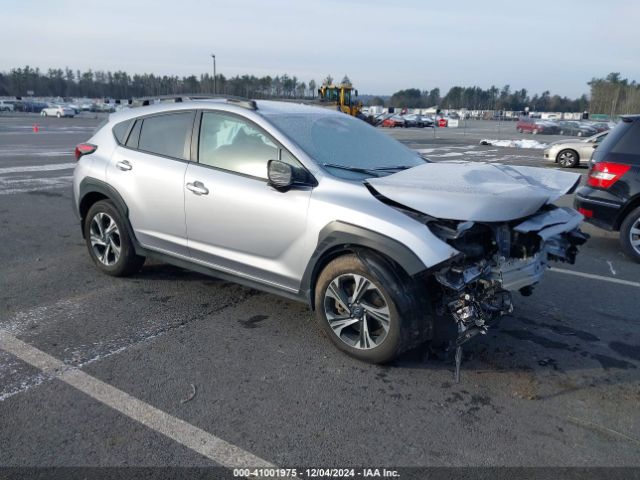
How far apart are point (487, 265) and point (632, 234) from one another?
4.11 m

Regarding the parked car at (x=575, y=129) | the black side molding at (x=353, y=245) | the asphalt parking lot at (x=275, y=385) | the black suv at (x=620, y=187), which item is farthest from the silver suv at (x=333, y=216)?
the parked car at (x=575, y=129)

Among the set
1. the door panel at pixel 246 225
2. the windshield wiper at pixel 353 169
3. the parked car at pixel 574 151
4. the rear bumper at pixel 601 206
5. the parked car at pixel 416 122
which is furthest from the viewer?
the parked car at pixel 416 122

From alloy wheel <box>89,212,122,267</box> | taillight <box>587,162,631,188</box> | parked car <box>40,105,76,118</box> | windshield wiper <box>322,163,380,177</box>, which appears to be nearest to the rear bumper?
taillight <box>587,162,631,188</box>

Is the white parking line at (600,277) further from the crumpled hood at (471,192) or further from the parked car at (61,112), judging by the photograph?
the parked car at (61,112)

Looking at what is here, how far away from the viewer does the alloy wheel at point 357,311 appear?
358 cm

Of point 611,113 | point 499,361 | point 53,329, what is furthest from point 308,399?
point 611,113

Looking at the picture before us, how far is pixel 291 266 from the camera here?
3.96 m

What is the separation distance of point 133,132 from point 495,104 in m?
140

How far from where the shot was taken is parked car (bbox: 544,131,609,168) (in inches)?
673

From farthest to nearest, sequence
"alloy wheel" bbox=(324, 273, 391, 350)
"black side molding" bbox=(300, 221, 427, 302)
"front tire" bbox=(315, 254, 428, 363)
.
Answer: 1. "alloy wheel" bbox=(324, 273, 391, 350)
2. "front tire" bbox=(315, 254, 428, 363)
3. "black side molding" bbox=(300, 221, 427, 302)

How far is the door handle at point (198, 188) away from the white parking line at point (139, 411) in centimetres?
162

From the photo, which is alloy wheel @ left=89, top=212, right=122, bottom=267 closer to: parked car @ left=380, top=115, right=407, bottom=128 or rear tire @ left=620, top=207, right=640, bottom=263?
rear tire @ left=620, top=207, right=640, bottom=263

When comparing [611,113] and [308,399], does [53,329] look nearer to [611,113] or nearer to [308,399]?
[308,399]

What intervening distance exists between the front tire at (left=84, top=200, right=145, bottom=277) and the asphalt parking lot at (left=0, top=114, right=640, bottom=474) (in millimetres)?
159
